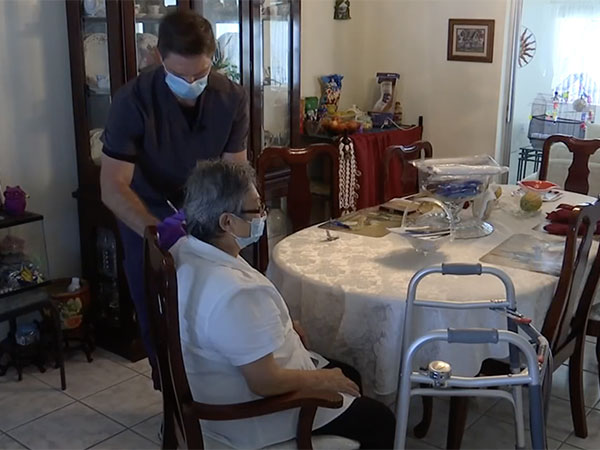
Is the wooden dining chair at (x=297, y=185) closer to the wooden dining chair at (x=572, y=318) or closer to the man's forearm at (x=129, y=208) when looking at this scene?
the man's forearm at (x=129, y=208)

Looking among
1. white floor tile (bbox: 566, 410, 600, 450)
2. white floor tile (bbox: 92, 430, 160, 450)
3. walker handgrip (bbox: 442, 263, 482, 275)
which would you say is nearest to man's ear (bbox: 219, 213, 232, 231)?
walker handgrip (bbox: 442, 263, 482, 275)

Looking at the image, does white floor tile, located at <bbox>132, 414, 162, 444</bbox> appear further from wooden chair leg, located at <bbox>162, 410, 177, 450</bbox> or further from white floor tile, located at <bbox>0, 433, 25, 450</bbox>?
wooden chair leg, located at <bbox>162, 410, 177, 450</bbox>

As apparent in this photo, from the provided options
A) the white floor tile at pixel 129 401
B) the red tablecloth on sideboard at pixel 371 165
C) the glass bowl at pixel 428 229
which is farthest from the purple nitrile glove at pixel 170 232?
the red tablecloth on sideboard at pixel 371 165

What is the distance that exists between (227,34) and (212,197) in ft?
6.15

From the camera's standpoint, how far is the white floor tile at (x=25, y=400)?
267 cm

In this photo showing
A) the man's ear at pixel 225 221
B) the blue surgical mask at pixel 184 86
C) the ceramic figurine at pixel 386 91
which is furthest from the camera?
the ceramic figurine at pixel 386 91

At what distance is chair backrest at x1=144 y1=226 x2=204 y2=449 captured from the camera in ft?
4.99

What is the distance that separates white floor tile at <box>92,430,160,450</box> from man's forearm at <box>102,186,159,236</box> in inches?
31.5

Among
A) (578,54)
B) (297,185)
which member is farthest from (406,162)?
(578,54)

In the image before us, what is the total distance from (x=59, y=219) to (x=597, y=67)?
3.08 meters

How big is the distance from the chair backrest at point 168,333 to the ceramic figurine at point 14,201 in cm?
136

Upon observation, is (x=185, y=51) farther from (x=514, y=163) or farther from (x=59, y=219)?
(x=514, y=163)

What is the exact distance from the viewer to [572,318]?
8.04ft

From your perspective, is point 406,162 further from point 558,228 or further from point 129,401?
point 129,401
